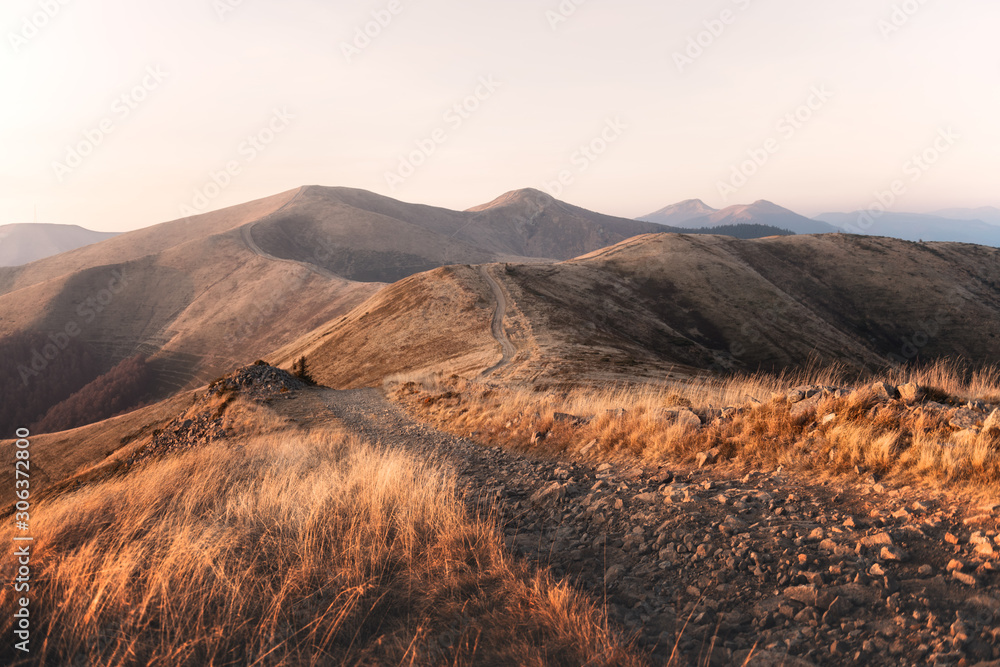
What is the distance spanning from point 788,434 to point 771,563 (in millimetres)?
3200

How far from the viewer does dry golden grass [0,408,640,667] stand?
3.09 m

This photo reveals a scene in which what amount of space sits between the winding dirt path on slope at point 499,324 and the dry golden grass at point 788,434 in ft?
49.4

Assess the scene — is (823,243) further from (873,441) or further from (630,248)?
(873,441)

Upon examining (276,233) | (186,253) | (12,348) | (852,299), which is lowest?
(852,299)

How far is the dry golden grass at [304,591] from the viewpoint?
3.09 meters

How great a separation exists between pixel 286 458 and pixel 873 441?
367 inches

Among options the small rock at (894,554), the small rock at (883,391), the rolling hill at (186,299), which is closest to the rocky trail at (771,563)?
the small rock at (894,554)

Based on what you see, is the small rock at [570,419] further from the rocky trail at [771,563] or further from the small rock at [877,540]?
the small rock at [877,540]

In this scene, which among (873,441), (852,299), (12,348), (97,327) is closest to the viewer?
(873,441)

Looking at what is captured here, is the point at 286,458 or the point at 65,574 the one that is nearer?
the point at 65,574

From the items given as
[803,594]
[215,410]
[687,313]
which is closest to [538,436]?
[803,594]

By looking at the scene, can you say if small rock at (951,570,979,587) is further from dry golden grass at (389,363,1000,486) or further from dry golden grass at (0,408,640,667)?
dry golden grass at (0,408,640,667)

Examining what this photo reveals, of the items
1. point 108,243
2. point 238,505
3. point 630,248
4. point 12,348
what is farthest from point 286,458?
point 108,243

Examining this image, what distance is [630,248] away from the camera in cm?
7269
